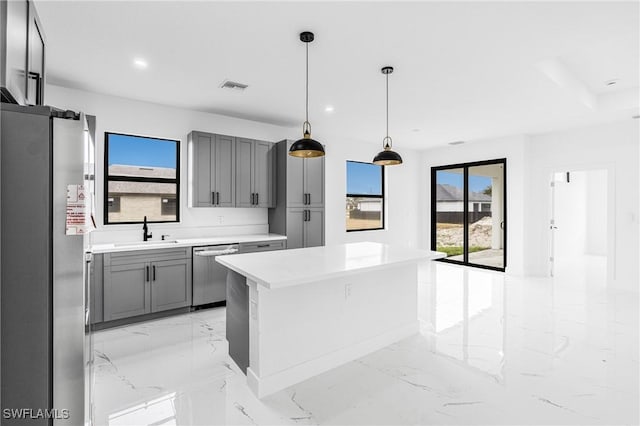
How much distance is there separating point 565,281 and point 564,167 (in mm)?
2028

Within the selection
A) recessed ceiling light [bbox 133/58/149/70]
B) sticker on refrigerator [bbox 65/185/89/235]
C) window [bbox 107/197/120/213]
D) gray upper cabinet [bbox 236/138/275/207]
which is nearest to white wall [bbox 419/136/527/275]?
gray upper cabinet [bbox 236/138/275/207]

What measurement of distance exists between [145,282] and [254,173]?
205cm

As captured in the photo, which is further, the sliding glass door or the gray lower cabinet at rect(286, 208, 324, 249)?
the sliding glass door

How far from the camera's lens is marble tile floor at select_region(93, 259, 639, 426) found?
209cm

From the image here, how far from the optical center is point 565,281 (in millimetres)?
5738

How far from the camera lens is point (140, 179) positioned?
4.27 meters

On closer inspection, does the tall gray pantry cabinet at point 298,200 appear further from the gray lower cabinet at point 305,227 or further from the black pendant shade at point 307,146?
the black pendant shade at point 307,146

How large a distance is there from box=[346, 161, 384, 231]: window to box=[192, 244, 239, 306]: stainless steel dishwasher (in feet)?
10.1

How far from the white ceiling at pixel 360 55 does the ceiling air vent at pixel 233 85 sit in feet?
→ 0.30

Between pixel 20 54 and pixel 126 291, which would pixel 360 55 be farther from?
pixel 126 291

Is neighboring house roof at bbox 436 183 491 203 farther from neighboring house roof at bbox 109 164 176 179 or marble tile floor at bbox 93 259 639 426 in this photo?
neighboring house roof at bbox 109 164 176 179

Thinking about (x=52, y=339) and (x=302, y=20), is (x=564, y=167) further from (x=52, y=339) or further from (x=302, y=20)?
(x=52, y=339)

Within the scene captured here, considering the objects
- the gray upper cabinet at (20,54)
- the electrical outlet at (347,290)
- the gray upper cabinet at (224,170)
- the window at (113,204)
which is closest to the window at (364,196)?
the gray upper cabinet at (224,170)

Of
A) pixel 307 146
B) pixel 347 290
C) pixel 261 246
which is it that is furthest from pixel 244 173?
pixel 347 290
